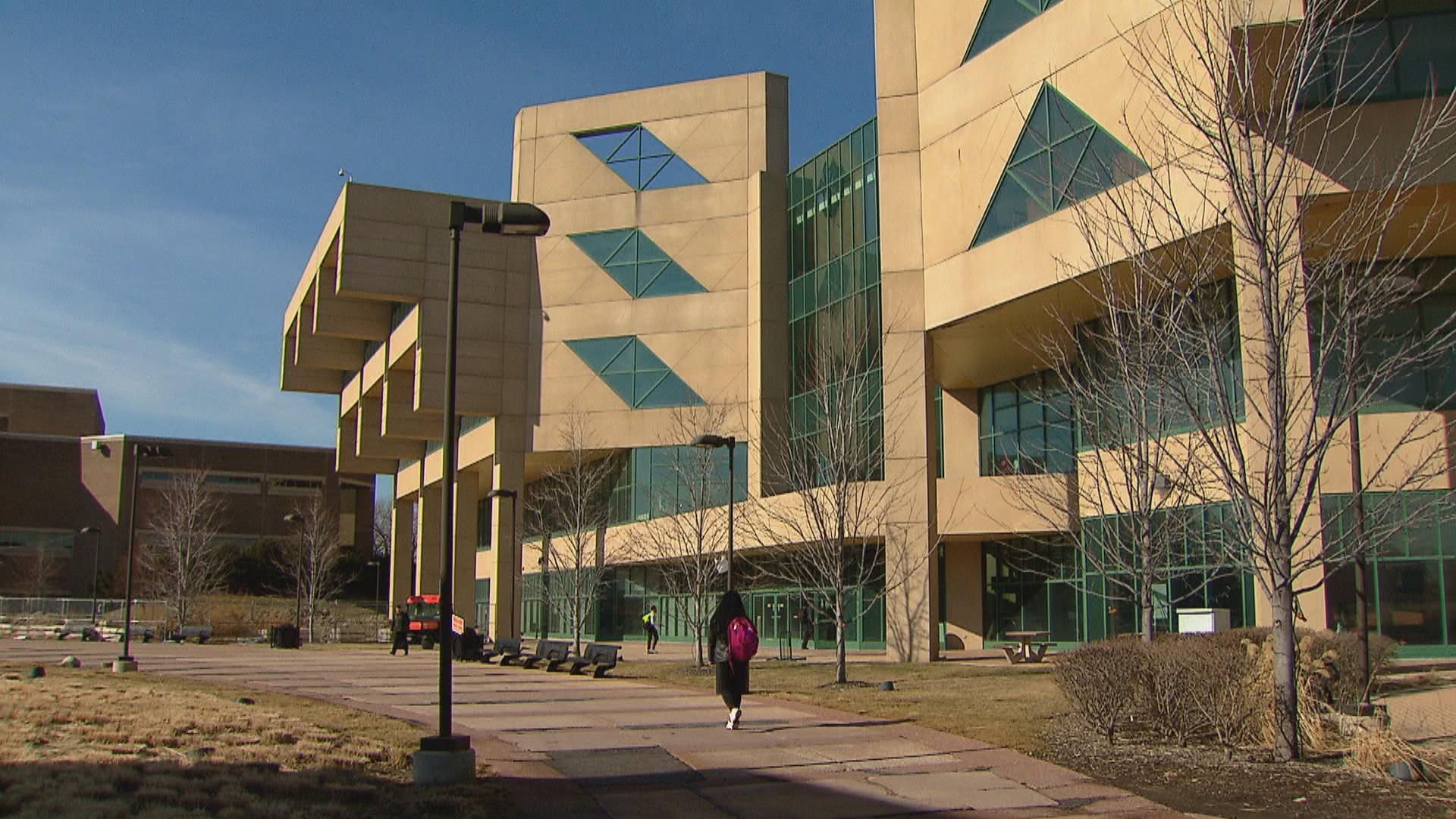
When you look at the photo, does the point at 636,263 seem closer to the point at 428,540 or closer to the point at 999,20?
the point at 428,540

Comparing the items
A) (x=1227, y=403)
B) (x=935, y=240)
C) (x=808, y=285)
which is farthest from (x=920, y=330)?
(x=1227, y=403)

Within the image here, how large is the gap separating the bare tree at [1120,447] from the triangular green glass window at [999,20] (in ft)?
25.0

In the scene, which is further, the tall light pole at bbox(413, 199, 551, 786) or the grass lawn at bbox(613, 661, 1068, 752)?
the grass lawn at bbox(613, 661, 1068, 752)

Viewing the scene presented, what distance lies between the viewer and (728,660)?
14297 millimetres

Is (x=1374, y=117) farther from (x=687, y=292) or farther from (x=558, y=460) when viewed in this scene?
(x=558, y=460)

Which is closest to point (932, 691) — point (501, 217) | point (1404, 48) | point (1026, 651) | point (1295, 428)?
point (1295, 428)

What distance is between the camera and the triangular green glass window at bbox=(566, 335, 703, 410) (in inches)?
1953

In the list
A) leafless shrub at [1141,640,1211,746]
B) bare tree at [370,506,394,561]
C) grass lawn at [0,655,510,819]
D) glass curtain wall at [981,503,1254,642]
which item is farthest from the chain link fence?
leafless shrub at [1141,640,1211,746]

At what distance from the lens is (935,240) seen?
34.2 metres

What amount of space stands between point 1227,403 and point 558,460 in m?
44.1

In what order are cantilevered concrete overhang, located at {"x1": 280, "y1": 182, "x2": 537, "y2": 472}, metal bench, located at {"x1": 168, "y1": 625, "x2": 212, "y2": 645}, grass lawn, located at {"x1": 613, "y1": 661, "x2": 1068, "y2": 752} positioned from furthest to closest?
metal bench, located at {"x1": 168, "y1": 625, "x2": 212, "y2": 645} → cantilevered concrete overhang, located at {"x1": 280, "y1": 182, "x2": 537, "y2": 472} → grass lawn, located at {"x1": 613, "y1": 661, "x2": 1068, "y2": 752}

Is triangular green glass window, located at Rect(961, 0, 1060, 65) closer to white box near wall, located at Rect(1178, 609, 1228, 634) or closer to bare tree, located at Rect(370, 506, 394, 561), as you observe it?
white box near wall, located at Rect(1178, 609, 1228, 634)

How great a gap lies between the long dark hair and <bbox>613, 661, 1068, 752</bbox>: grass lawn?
2.91m

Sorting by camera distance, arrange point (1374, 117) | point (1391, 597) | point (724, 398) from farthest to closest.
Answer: point (724, 398) → point (1391, 597) → point (1374, 117)
